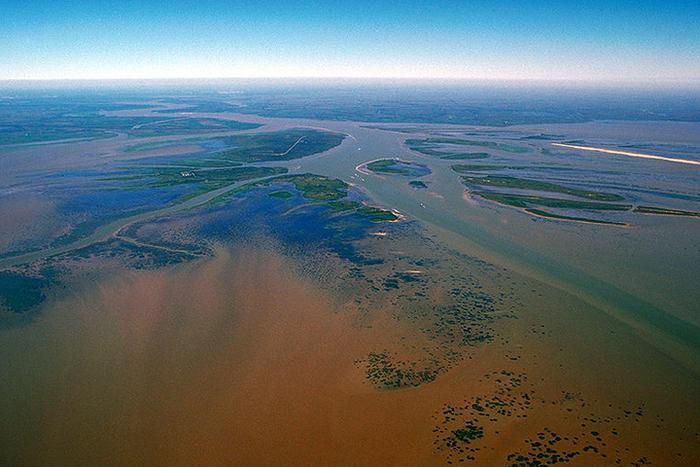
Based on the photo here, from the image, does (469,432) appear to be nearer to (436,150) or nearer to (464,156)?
(464,156)

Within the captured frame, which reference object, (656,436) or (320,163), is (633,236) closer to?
(656,436)

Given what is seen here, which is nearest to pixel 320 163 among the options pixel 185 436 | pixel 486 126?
pixel 185 436

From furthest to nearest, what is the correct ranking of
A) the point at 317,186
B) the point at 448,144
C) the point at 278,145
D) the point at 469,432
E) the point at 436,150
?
the point at 448,144 → the point at 278,145 → the point at 436,150 → the point at 317,186 → the point at 469,432

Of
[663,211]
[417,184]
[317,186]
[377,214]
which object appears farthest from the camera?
[417,184]

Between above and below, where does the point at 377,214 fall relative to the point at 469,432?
Result: above

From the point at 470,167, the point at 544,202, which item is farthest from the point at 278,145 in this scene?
the point at 544,202
